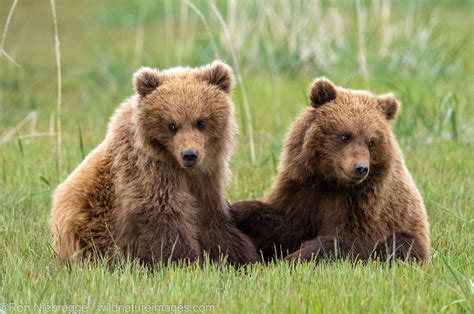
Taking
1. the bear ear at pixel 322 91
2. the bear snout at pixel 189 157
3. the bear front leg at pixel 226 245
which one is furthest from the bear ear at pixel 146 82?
the bear ear at pixel 322 91

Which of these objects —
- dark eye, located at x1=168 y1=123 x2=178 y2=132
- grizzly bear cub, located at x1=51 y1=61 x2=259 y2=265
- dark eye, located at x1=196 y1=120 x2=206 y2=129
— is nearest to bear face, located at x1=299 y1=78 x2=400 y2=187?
grizzly bear cub, located at x1=51 y1=61 x2=259 y2=265

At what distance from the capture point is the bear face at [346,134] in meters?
6.02

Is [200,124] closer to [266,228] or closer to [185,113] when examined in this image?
[185,113]

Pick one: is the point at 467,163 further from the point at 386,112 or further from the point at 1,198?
the point at 1,198

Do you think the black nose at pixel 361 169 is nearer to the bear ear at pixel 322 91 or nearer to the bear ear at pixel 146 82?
the bear ear at pixel 322 91

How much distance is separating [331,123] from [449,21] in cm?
1129

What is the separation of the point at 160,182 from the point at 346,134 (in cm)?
118

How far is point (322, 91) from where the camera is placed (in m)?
6.28

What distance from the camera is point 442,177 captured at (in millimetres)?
8211

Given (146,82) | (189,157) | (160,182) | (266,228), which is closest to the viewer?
(189,157)

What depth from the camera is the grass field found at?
502 cm

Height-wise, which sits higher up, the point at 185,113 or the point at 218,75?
the point at 218,75

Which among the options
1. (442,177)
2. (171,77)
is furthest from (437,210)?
(171,77)

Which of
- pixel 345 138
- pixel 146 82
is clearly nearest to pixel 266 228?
pixel 345 138
